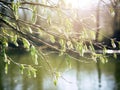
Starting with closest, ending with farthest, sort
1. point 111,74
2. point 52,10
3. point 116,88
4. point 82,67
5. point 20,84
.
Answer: point 52,10, point 116,88, point 20,84, point 111,74, point 82,67

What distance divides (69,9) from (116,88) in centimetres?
872

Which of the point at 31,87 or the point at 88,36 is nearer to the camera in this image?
the point at 88,36

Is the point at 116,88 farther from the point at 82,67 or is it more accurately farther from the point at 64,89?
the point at 82,67

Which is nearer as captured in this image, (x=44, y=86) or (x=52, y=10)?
(x=52, y=10)

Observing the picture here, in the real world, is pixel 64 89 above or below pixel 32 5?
below

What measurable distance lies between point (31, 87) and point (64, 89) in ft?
4.09

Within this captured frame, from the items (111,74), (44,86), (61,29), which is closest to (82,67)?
(111,74)

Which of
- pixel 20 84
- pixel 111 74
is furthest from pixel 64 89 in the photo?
pixel 111 74

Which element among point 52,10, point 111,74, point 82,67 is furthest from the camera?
point 82,67

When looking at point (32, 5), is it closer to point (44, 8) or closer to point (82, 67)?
point (44, 8)

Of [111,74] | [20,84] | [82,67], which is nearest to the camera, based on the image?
[20,84]

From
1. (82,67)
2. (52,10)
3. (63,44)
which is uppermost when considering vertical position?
(52,10)

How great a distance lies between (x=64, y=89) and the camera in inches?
444

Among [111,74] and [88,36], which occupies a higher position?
[88,36]
